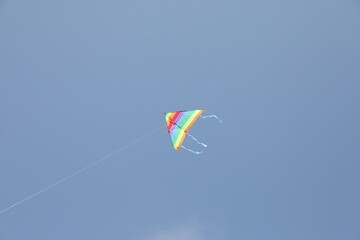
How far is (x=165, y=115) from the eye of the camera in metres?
19.4

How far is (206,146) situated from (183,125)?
1.91m

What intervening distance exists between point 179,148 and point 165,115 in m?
1.82

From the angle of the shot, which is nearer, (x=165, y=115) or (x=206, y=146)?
(x=165, y=115)

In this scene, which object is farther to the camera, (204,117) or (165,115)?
(204,117)

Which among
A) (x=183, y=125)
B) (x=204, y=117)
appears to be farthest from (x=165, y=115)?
(x=204, y=117)

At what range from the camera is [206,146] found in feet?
69.1

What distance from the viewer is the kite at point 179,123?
19.5 meters

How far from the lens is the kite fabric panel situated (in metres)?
19.5

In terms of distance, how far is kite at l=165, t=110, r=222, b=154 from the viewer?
1952 cm

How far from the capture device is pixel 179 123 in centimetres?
1991

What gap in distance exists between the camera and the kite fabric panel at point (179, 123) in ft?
64.0

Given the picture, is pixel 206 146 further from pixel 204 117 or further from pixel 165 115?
pixel 165 115

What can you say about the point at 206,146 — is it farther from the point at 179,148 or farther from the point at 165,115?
the point at 165,115

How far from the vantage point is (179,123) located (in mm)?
19906
